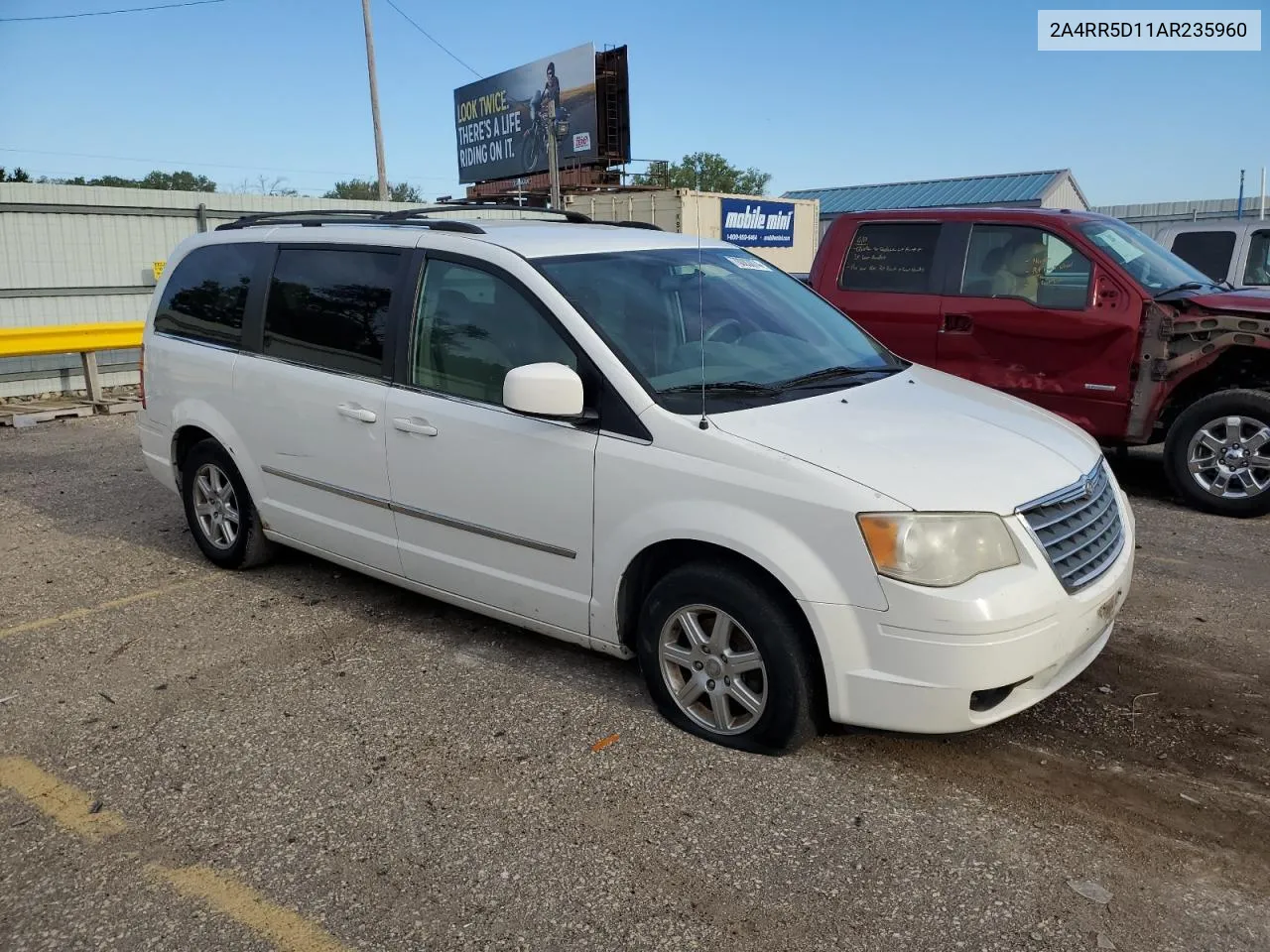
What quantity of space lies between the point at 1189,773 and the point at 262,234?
4.75 metres

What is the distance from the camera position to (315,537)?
4.98 meters

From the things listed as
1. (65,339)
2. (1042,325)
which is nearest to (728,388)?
(1042,325)

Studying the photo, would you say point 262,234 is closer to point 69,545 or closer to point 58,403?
point 69,545

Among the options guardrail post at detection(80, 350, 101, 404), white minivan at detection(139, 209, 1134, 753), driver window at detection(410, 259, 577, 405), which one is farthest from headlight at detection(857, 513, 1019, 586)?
guardrail post at detection(80, 350, 101, 404)

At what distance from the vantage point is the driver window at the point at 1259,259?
9.67 meters

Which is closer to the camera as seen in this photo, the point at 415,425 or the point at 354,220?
the point at 415,425

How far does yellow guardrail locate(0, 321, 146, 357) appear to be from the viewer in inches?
436

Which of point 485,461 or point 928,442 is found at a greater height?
point 928,442

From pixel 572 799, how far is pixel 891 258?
18.6 feet

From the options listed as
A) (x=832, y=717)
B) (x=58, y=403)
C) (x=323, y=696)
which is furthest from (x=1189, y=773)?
(x=58, y=403)

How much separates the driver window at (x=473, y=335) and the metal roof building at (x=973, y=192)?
32.5 metres

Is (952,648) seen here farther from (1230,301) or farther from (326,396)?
(1230,301)

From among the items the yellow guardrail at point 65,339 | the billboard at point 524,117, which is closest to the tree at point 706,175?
the billboard at point 524,117

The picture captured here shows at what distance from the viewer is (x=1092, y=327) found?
A: 689cm
